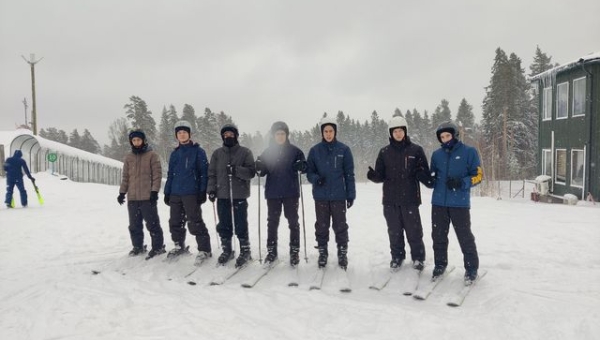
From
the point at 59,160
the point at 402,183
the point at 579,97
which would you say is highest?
the point at 579,97

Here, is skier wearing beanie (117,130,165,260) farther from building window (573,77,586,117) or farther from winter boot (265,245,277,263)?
building window (573,77,586,117)

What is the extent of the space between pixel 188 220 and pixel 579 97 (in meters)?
18.8

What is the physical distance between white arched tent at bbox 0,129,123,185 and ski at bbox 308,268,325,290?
2359cm

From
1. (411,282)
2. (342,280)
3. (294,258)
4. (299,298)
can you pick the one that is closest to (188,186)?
(294,258)

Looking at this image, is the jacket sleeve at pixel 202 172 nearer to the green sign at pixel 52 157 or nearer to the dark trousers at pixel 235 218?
the dark trousers at pixel 235 218

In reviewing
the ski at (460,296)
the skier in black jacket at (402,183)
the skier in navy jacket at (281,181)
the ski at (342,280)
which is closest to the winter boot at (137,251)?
the skier in navy jacket at (281,181)

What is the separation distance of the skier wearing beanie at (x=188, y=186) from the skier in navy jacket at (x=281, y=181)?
101cm

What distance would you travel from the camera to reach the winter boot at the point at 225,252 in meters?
6.16

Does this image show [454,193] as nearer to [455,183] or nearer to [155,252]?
[455,183]

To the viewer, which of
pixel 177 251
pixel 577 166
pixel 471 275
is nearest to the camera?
pixel 471 275

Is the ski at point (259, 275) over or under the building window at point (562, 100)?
under

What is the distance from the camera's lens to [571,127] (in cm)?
1823

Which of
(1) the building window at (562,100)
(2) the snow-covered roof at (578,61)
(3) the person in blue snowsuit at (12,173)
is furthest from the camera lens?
(1) the building window at (562,100)

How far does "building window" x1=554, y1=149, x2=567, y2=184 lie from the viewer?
19.0 metres
